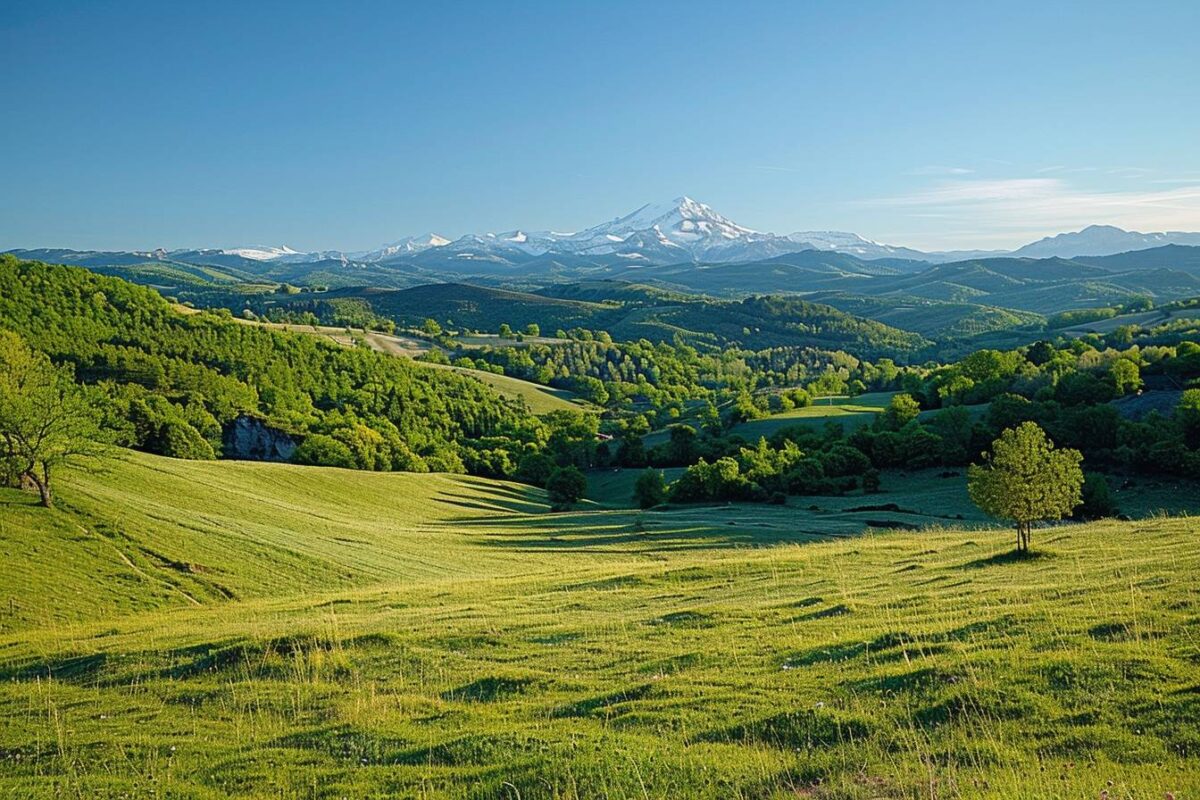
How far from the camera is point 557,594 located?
30922mm

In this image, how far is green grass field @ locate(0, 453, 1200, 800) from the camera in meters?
10.1

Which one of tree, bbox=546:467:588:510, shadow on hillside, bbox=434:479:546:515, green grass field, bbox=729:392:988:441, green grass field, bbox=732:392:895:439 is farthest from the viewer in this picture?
green grass field, bbox=732:392:895:439

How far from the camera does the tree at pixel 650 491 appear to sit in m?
98.5

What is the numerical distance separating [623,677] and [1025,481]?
1104 inches

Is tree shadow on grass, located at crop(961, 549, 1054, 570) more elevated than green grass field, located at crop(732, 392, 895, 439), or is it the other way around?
tree shadow on grass, located at crop(961, 549, 1054, 570)

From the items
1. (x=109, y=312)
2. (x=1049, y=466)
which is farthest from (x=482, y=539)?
(x=109, y=312)

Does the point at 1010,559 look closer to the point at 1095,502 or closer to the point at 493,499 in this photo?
the point at 1095,502

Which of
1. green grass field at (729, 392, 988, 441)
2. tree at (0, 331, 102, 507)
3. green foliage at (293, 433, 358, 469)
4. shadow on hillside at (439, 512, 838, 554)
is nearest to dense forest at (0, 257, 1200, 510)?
green foliage at (293, 433, 358, 469)

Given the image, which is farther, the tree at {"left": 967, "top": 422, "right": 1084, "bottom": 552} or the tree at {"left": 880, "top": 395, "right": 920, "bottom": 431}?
the tree at {"left": 880, "top": 395, "right": 920, "bottom": 431}

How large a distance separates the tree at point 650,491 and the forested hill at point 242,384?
39087mm

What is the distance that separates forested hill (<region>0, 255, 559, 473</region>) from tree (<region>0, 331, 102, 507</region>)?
52216 mm

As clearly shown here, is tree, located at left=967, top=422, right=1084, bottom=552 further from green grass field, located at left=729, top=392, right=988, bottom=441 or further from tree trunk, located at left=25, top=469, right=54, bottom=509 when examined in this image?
green grass field, located at left=729, top=392, right=988, bottom=441

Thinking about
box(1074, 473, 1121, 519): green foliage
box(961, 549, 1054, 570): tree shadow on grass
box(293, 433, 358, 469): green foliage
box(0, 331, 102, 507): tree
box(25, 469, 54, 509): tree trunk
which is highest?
box(0, 331, 102, 507): tree

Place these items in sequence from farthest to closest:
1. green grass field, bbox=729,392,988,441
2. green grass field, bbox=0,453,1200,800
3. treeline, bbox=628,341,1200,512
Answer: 1. green grass field, bbox=729,392,988,441
2. treeline, bbox=628,341,1200,512
3. green grass field, bbox=0,453,1200,800
